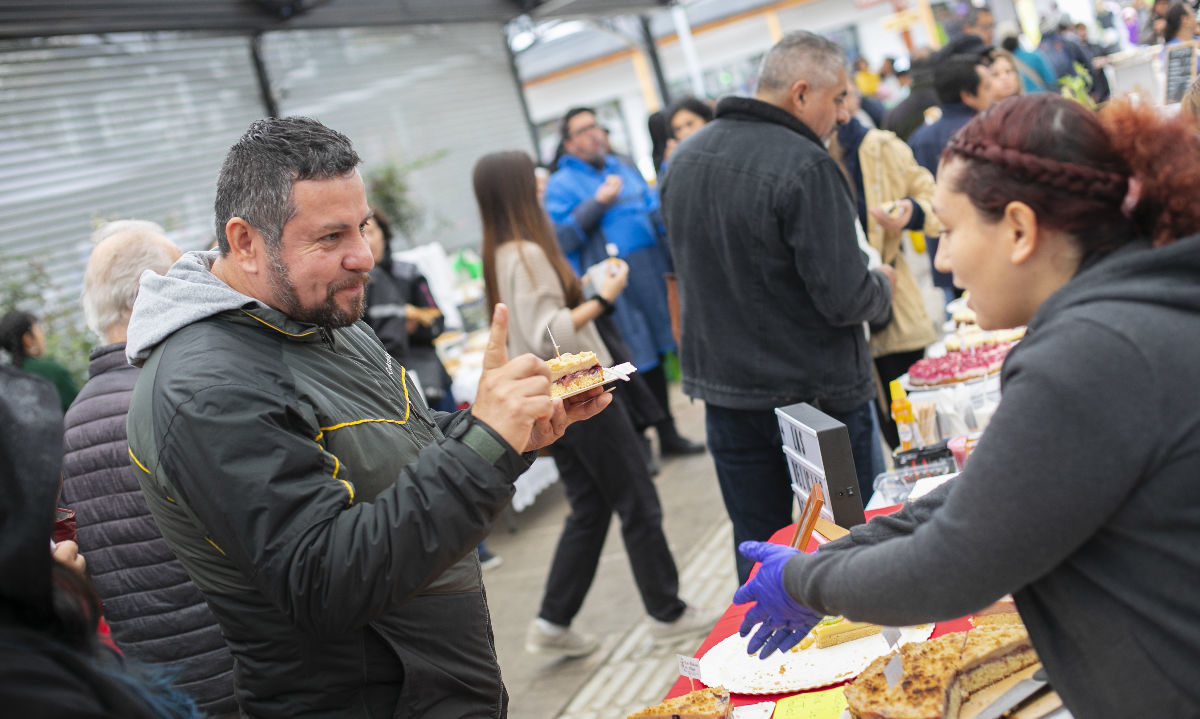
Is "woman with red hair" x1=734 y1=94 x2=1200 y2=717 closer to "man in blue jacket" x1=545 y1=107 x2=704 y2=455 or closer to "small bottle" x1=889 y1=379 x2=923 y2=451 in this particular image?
"small bottle" x1=889 y1=379 x2=923 y2=451

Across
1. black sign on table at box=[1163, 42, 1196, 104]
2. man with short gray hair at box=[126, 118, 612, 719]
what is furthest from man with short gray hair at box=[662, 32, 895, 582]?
black sign on table at box=[1163, 42, 1196, 104]

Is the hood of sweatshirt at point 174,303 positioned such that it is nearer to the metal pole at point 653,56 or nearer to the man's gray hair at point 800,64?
the man's gray hair at point 800,64

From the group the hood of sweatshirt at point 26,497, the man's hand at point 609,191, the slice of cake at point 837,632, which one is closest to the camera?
the hood of sweatshirt at point 26,497

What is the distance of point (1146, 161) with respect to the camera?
4.48 ft

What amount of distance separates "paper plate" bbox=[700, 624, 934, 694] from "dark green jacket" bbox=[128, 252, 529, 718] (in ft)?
1.61

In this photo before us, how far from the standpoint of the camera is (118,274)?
291cm

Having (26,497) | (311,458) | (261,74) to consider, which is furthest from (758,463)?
(261,74)

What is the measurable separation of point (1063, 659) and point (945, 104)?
16.2 ft

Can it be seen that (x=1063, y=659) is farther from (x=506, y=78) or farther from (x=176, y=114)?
(x=506, y=78)

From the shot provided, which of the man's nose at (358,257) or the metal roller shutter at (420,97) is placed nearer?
the man's nose at (358,257)

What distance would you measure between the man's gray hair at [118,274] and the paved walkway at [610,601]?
2401 mm

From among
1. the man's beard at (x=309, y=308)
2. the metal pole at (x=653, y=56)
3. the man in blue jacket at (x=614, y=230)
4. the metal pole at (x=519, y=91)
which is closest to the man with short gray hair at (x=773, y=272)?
the man's beard at (x=309, y=308)

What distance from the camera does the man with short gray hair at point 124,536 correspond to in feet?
9.18

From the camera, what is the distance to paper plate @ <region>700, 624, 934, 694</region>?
2.03 m
